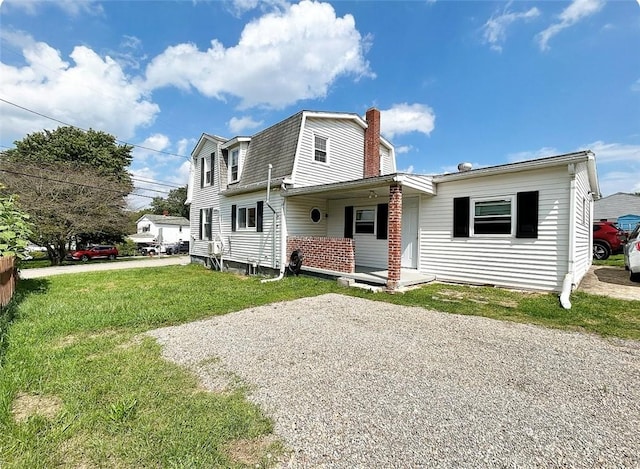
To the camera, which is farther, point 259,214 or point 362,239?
point 259,214

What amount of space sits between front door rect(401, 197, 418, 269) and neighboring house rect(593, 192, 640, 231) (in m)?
37.8

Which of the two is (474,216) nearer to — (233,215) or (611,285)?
(611,285)

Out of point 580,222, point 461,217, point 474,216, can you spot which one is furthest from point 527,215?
point 580,222

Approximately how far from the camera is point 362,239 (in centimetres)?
1123

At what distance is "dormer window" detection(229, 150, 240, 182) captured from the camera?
14039 mm

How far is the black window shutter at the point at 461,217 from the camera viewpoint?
841 cm

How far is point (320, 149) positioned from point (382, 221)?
3.99m

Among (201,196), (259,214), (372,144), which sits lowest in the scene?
(259,214)

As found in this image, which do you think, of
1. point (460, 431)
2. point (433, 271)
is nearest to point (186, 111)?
point (433, 271)

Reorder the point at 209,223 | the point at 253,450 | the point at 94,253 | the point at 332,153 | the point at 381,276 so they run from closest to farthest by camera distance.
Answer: the point at 253,450 → the point at 381,276 → the point at 332,153 → the point at 209,223 → the point at 94,253

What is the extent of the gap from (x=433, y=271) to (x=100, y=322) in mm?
8386

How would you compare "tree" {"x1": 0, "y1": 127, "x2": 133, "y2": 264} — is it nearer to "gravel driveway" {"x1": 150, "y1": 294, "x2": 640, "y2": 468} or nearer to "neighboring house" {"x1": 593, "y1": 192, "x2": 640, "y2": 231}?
"gravel driveway" {"x1": 150, "y1": 294, "x2": 640, "y2": 468}

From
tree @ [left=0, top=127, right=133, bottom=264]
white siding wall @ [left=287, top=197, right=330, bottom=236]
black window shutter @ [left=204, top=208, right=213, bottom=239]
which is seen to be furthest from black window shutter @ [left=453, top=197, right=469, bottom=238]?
tree @ [left=0, top=127, right=133, bottom=264]

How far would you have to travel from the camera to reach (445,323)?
5.11 meters
